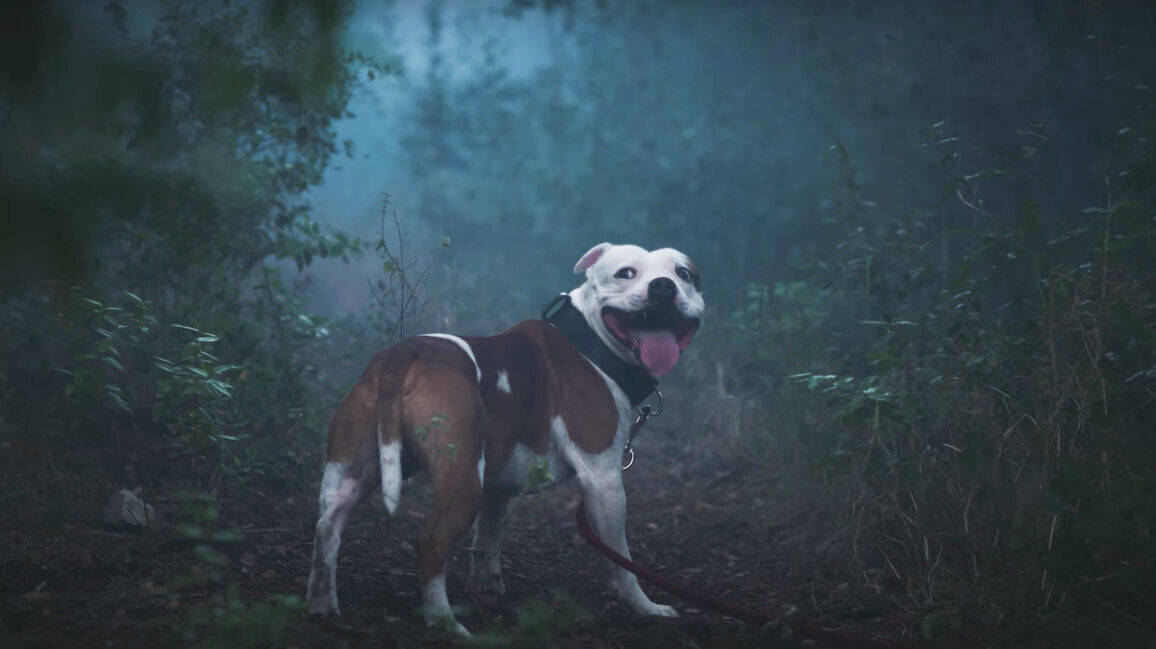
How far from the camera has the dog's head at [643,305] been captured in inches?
141

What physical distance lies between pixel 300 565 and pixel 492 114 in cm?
861

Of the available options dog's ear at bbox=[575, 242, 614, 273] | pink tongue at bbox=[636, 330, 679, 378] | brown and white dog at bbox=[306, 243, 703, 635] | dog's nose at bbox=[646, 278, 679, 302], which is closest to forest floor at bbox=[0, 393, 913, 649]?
brown and white dog at bbox=[306, 243, 703, 635]

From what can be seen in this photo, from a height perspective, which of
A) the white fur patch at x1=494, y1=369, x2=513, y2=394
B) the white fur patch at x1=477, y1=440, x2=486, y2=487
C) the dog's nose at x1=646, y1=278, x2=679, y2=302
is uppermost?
the dog's nose at x1=646, y1=278, x2=679, y2=302

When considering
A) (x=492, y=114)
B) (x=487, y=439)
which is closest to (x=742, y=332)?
(x=487, y=439)

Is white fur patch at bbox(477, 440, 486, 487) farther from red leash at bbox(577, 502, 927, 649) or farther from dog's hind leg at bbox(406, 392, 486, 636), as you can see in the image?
red leash at bbox(577, 502, 927, 649)

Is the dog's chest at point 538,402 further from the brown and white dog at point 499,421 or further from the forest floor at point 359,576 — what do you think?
the forest floor at point 359,576

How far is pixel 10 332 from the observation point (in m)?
4.53

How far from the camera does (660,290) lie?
3.54m

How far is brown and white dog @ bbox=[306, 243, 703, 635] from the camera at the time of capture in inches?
111

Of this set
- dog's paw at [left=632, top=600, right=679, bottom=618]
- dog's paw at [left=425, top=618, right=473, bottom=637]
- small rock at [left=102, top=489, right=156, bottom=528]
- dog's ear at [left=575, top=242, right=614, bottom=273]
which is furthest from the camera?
dog's ear at [left=575, top=242, right=614, bottom=273]

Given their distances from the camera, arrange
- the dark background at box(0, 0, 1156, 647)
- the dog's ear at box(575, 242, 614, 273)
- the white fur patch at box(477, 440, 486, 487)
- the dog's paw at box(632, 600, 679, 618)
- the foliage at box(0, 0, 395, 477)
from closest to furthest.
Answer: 1. the foliage at box(0, 0, 395, 477)
2. the dark background at box(0, 0, 1156, 647)
3. the white fur patch at box(477, 440, 486, 487)
4. the dog's paw at box(632, 600, 679, 618)
5. the dog's ear at box(575, 242, 614, 273)

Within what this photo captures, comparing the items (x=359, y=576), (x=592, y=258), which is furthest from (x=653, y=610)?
(x=592, y=258)

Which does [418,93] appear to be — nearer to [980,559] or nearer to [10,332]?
[10,332]

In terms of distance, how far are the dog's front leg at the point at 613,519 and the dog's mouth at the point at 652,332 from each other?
50 cm
